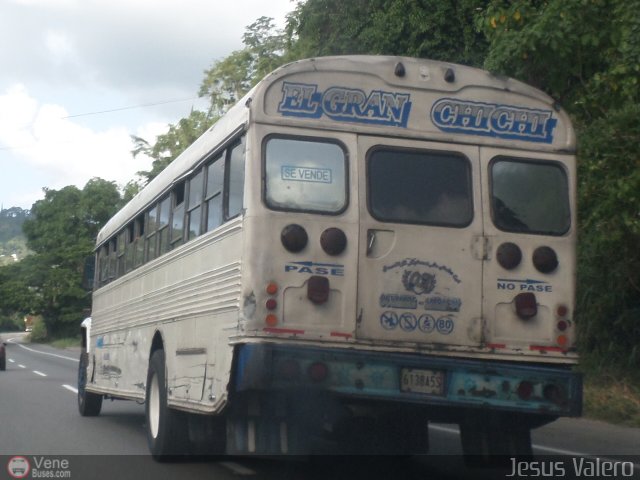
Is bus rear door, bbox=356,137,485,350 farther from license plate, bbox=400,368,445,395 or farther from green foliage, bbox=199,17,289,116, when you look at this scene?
green foliage, bbox=199,17,289,116

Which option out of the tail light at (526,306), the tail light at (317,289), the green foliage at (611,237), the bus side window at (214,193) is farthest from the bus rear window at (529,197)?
the green foliage at (611,237)

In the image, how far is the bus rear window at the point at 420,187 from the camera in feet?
28.1

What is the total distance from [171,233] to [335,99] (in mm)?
3354

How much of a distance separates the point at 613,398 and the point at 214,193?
28.8 ft

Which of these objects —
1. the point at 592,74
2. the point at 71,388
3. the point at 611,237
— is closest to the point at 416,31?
the point at 592,74

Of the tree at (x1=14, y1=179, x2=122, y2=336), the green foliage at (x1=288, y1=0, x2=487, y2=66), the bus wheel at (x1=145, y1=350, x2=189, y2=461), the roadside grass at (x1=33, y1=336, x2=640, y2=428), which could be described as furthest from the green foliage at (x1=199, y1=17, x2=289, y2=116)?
the tree at (x1=14, y1=179, x2=122, y2=336)

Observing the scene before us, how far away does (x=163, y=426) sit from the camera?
10.3 meters

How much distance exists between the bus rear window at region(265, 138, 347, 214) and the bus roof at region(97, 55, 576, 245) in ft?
0.57

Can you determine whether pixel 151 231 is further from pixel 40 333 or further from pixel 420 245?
pixel 40 333

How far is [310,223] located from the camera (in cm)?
830

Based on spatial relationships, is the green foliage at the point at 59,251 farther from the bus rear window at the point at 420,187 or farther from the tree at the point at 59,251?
the bus rear window at the point at 420,187

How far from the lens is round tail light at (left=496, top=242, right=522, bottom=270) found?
8.63 meters

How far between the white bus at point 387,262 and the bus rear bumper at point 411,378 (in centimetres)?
Answer: 1

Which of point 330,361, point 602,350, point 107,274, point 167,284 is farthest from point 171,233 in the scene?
point 602,350
